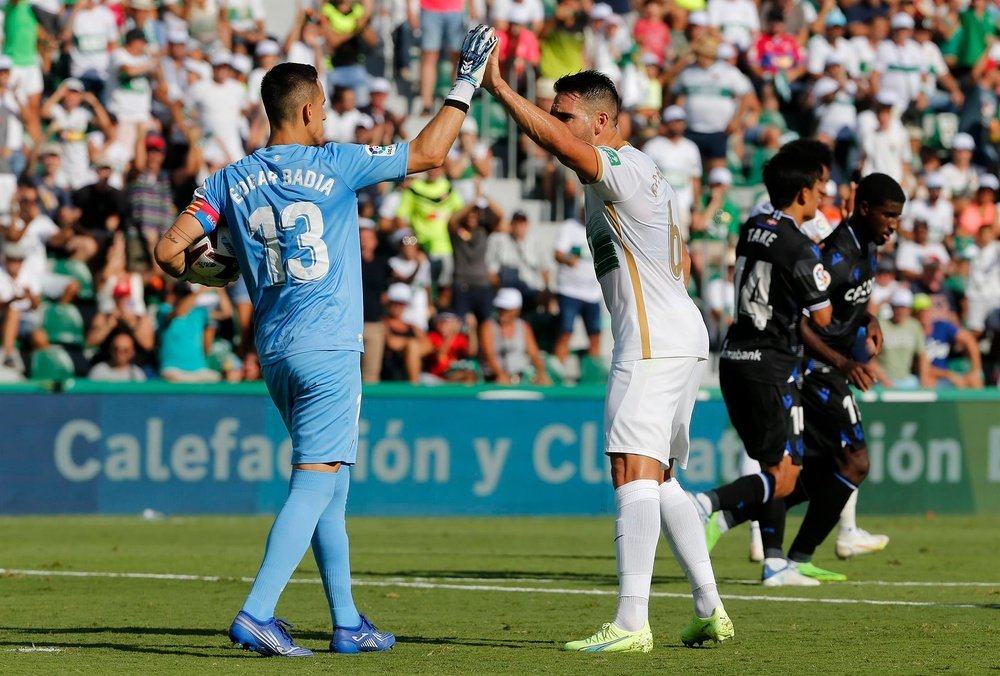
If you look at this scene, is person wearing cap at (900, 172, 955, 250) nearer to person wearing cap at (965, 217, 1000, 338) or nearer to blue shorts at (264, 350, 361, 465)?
person wearing cap at (965, 217, 1000, 338)

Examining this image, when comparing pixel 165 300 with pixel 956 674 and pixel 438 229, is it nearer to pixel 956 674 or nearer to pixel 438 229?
pixel 438 229

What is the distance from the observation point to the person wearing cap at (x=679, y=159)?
21547 mm

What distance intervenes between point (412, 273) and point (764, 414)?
9.34 meters

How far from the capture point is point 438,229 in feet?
66.6

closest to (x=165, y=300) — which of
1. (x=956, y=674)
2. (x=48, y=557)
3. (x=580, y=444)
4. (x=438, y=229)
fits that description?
(x=438, y=229)

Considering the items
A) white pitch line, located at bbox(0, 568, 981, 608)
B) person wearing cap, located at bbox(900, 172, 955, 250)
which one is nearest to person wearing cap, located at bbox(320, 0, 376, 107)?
person wearing cap, located at bbox(900, 172, 955, 250)

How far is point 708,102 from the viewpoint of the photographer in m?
22.7

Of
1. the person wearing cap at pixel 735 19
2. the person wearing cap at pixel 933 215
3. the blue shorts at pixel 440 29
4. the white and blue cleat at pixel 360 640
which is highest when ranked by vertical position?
the person wearing cap at pixel 735 19

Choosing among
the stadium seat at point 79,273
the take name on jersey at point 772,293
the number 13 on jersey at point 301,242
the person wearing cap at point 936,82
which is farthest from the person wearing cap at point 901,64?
the number 13 on jersey at point 301,242

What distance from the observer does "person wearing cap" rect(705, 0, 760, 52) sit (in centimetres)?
2480

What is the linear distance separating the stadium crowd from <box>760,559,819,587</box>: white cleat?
636 cm

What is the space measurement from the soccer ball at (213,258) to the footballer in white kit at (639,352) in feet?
4.36

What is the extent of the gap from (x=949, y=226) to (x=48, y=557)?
1420 cm

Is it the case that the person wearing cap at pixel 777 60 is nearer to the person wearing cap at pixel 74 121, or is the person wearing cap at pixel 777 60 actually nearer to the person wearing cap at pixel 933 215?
the person wearing cap at pixel 933 215
